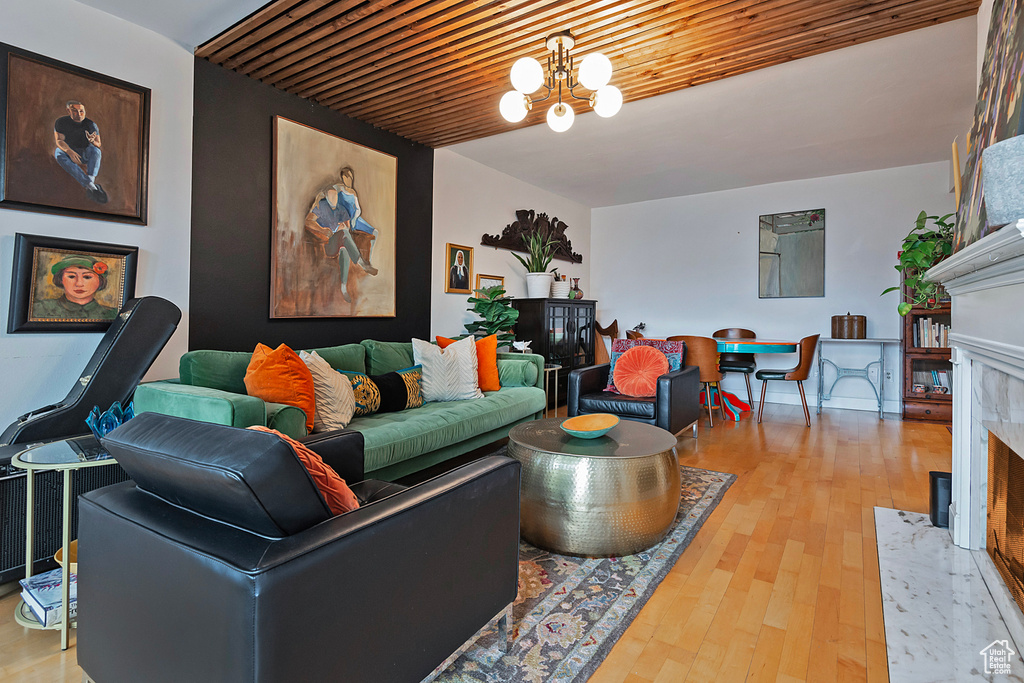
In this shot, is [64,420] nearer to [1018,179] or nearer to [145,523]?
[145,523]

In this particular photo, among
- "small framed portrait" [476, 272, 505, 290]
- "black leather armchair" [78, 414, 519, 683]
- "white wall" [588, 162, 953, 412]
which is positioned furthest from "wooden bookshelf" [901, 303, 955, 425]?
"black leather armchair" [78, 414, 519, 683]

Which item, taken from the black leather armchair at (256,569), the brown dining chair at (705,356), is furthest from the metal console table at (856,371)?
the black leather armchair at (256,569)

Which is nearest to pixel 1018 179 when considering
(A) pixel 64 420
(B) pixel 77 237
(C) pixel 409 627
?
(C) pixel 409 627

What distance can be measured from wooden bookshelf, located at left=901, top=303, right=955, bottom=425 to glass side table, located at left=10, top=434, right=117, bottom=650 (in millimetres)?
6359

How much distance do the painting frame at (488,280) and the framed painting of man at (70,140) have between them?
3013mm

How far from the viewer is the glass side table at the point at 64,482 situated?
1.61 m

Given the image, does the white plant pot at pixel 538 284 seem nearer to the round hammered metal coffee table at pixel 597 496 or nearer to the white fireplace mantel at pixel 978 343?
the round hammered metal coffee table at pixel 597 496

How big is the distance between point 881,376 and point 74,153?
22.1ft

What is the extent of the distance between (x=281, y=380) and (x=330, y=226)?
5.39ft

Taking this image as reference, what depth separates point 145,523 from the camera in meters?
1.10

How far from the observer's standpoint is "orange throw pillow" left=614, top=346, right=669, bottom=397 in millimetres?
3955

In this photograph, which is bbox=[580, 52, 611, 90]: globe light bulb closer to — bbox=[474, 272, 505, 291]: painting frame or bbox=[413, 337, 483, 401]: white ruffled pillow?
bbox=[413, 337, 483, 401]: white ruffled pillow

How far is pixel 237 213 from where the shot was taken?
3.16 m

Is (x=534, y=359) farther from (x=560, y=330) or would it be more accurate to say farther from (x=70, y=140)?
(x=70, y=140)
